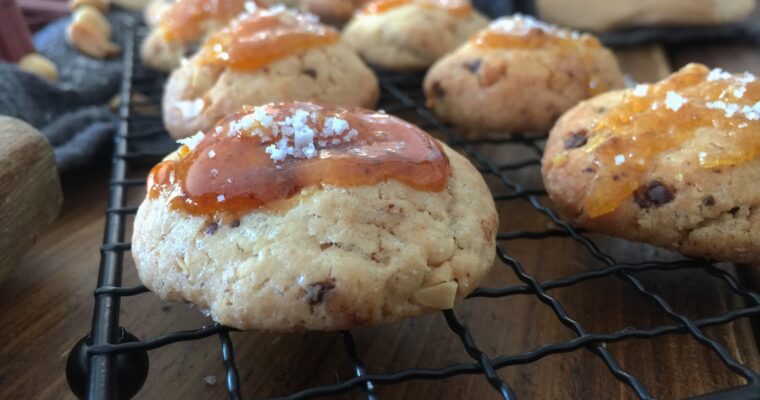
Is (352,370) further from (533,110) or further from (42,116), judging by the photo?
(42,116)

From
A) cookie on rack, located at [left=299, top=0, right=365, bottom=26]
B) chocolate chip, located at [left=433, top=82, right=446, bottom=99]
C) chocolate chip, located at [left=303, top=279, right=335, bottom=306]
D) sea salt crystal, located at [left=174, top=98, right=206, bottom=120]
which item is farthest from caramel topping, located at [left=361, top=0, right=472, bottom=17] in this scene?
chocolate chip, located at [left=303, top=279, right=335, bottom=306]

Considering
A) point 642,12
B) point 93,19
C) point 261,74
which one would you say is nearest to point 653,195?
point 261,74

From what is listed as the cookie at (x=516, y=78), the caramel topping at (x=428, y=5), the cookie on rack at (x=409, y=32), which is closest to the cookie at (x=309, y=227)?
the cookie at (x=516, y=78)

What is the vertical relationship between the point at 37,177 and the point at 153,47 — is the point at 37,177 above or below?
above

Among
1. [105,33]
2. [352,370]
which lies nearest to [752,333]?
[352,370]

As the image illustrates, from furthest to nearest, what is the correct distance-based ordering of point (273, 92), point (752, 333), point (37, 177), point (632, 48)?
point (632, 48) → point (273, 92) → point (37, 177) → point (752, 333)

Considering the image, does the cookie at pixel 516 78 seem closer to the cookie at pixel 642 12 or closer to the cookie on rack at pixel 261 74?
the cookie on rack at pixel 261 74
